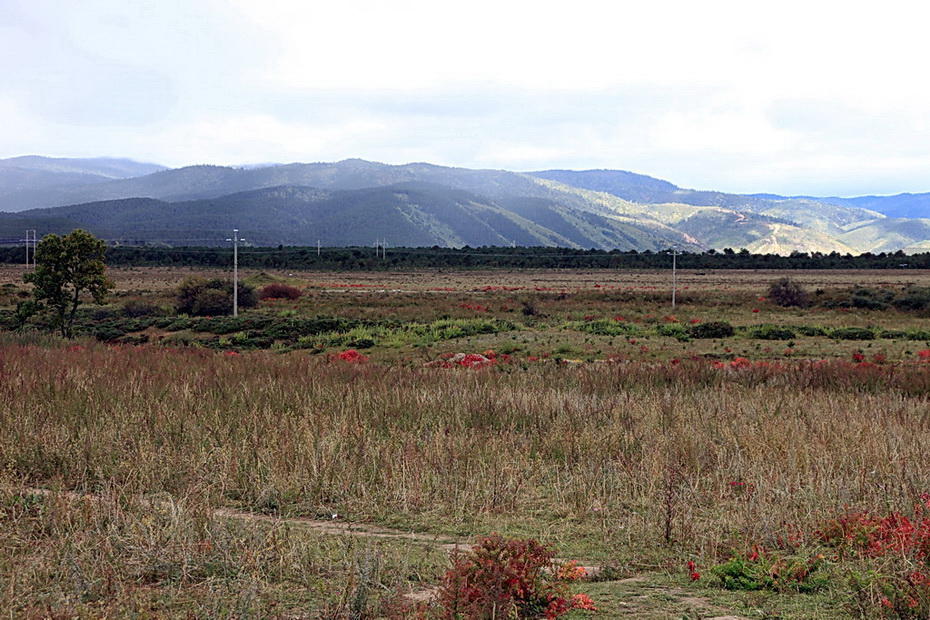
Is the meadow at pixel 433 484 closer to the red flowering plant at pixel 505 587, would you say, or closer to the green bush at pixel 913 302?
the red flowering plant at pixel 505 587

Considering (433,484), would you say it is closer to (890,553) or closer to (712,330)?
(890,553)

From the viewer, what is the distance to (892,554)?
599 cm

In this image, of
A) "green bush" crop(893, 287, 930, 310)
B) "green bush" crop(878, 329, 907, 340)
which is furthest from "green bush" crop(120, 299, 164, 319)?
"green bush" crop(893, 287, 930, 310)

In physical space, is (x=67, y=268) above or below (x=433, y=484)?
above

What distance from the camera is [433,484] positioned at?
827 centimetres

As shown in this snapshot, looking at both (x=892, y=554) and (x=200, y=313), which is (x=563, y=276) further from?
(x=892, y=554)

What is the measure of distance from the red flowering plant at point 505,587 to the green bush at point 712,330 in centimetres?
2931

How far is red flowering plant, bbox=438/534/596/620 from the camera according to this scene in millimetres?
5062

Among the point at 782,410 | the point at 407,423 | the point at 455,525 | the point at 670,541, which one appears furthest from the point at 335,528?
the point at 782,410

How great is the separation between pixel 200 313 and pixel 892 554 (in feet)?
157

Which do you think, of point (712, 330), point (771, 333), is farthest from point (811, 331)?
point (712, 330)

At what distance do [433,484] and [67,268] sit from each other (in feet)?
93.0

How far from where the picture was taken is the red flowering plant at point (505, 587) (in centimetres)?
506

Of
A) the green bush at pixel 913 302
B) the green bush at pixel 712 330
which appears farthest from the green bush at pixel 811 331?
the green bush at pixel 913 302
